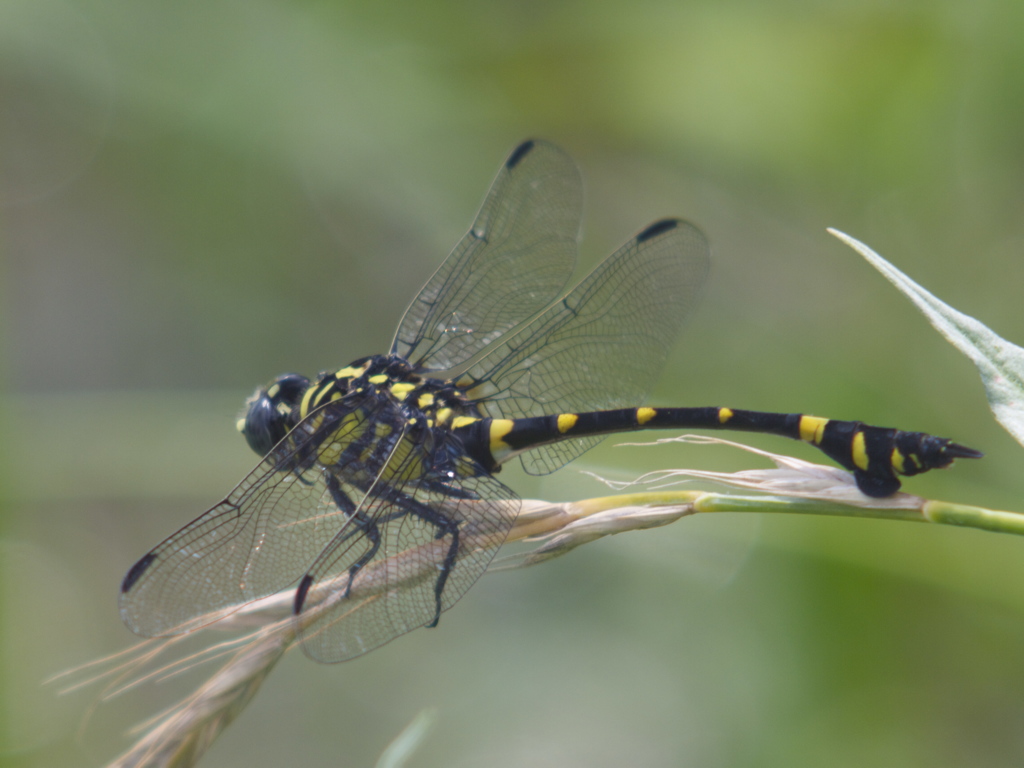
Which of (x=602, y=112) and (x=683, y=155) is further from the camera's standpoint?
(x=602, y=112)

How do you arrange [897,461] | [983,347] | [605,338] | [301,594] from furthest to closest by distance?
1. [605,338]
2. [301,594]
3. [897,461]
4. [983,347]

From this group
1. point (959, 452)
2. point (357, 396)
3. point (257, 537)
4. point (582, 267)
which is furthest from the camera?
point (582, 267)

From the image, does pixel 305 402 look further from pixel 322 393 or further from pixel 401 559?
pixel 401 559

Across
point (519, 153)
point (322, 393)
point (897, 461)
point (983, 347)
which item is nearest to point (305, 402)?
point (322, 393)

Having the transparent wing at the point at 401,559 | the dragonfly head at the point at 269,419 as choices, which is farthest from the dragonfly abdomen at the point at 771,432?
the dragonfly head at the point at 269,419

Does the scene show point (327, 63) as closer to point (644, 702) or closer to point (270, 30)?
point (270, 30)

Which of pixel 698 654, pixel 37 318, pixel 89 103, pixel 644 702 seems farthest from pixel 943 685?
pixel 37 318

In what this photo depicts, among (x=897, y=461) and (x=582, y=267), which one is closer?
(x=897, y=461)
